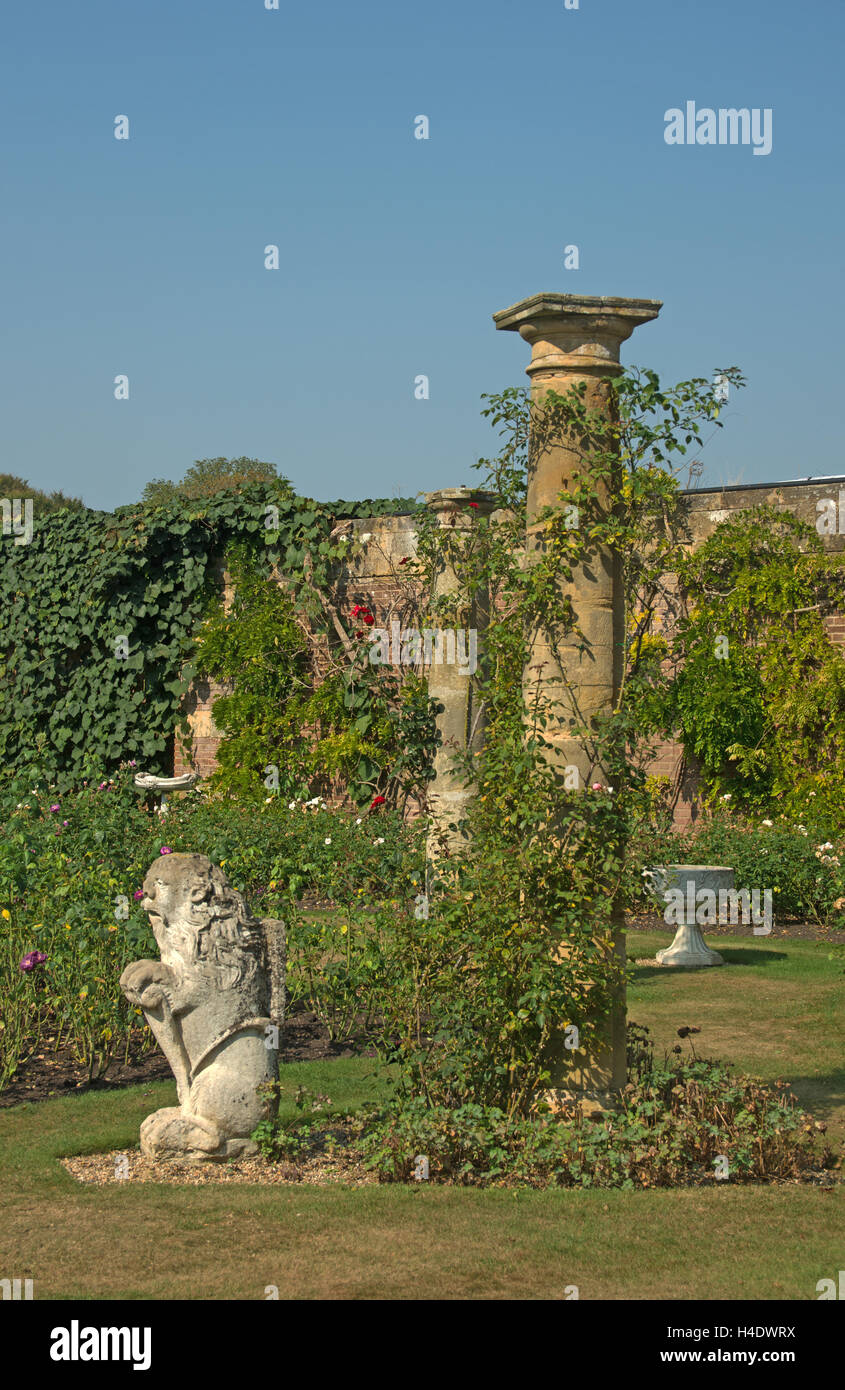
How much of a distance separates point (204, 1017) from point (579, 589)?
2153 millimetres

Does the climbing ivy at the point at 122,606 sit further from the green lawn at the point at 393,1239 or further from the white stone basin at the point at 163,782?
the green lawn at the point at 393,1239

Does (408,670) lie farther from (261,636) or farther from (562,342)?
(562,342)

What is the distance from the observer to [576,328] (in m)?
5.29

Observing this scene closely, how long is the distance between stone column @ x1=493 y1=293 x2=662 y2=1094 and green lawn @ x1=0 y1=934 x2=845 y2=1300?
2.39 ft

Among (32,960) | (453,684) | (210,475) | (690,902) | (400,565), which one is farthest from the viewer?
(210,475)

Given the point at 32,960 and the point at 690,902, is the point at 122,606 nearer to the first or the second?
the point at 690,902

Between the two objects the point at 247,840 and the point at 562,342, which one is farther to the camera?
the point at 247,840

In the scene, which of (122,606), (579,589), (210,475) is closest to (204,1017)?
(579,589)

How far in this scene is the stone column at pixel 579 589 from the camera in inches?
205

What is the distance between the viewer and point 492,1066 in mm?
5062

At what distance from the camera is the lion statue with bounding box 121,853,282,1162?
16.2 ft

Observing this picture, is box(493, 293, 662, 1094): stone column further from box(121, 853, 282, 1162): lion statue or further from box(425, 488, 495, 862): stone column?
box(425, 488, 495, 862): stone column
